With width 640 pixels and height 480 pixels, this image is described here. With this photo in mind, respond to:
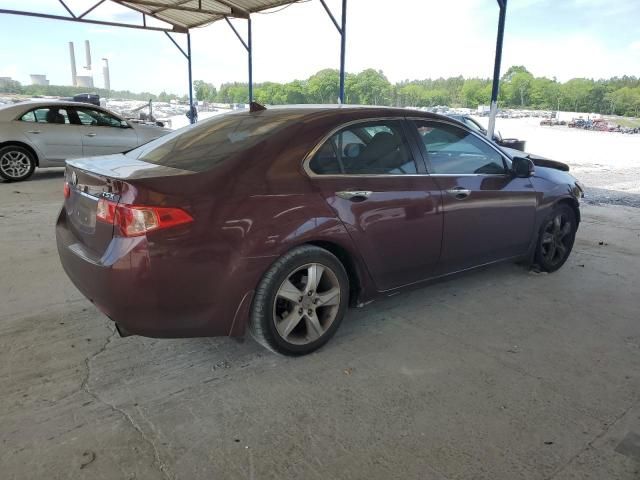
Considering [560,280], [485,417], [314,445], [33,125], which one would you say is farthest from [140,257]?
[33,125]

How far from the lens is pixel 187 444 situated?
2270 millimetres

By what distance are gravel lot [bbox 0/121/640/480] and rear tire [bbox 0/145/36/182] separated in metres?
5.92

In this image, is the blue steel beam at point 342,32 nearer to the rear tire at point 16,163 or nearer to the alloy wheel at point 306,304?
the rear tire at point 16,163

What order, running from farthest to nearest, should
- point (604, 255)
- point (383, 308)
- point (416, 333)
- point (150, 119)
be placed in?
point (150, 119)
point (604, 255)
point (383, 308)
point (416, 333)

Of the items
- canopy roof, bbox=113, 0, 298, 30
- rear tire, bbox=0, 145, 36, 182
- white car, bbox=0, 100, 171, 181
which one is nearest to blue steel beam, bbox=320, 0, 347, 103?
canopy roof, bbox=113, 0, 298, 30

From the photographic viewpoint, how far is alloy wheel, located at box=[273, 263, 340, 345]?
294 centimetres

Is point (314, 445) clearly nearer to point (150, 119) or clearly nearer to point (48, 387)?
point (48, 387)

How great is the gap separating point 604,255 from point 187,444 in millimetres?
5090

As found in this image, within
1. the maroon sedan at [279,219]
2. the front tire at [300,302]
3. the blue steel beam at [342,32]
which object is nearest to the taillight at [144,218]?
the maroon sedan at [279,219]

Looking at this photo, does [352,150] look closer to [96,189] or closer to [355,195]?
[355,195]

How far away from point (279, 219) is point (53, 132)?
836 cm

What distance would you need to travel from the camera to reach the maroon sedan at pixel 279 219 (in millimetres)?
2516

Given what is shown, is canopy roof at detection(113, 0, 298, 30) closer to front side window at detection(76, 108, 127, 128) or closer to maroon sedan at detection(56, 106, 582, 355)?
front side window at detection(76, 108, 127, 128)

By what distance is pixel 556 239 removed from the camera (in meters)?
4.77
